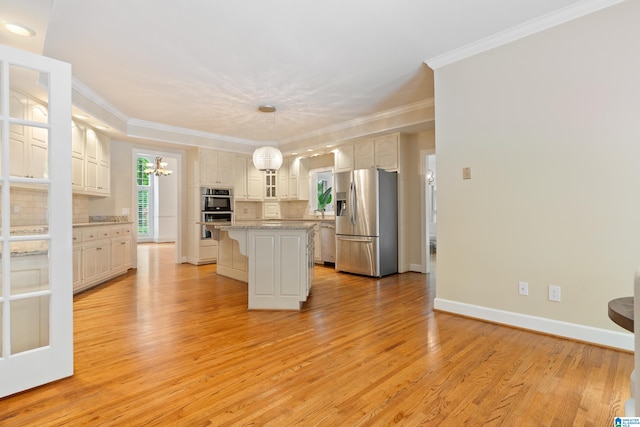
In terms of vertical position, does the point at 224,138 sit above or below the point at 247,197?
above

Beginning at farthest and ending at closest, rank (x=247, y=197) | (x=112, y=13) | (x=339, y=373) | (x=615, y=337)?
(x=247, y=197) → (x=112, y=13) → (x=615, y=337) → (x=339, y=373)

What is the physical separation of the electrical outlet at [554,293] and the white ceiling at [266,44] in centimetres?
224

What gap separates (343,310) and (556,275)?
1.98 m

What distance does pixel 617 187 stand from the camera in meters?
2.47

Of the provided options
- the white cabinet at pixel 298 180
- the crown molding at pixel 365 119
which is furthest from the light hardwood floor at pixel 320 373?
the white cabinet at pixel 298 180

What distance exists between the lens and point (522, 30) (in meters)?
2.89

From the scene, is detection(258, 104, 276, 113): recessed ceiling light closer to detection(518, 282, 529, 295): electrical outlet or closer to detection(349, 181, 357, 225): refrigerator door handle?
detection(349, 181, 357, 225): refrigerator door handle

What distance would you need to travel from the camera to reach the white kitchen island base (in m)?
3.52

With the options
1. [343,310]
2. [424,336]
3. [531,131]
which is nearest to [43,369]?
[343,310]

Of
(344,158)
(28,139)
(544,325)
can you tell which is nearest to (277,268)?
(28,139)

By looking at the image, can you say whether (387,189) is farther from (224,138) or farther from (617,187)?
(224,138)

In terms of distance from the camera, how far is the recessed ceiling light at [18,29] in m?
2.55

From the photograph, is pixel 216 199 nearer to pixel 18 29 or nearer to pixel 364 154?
pixel 364 154

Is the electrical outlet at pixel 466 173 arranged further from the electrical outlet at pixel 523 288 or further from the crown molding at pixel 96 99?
the crown molding at pixel 96 99
